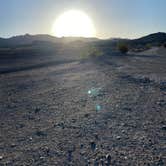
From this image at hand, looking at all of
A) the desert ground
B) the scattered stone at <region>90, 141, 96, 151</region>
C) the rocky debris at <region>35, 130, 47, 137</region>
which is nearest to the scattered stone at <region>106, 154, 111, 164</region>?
the desert ground

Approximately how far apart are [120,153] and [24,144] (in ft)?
8.82

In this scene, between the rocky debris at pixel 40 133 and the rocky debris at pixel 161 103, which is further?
the rocky debris at pixel 161 103

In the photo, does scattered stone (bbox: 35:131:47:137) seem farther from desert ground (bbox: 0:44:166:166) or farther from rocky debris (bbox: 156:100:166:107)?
rocky debris (bbox: 156:100:166:107)

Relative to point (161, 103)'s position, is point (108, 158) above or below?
below

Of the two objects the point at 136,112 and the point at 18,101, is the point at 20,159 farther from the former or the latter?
the point at 18,101

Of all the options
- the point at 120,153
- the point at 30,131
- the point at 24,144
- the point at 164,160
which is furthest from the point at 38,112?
the point at 164,160

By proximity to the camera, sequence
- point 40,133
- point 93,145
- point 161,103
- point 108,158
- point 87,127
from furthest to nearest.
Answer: point 161,103, point 87,127, point 40,133, point 93,145, point 108,158

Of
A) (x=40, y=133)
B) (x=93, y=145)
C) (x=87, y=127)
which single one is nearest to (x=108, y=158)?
(x=93, y=145)

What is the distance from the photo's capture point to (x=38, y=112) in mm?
11102

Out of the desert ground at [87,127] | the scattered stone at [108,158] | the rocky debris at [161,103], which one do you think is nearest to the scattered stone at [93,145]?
the desert ground at [87,127]

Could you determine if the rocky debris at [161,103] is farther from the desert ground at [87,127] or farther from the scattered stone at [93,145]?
the scattered stone at [93,145]

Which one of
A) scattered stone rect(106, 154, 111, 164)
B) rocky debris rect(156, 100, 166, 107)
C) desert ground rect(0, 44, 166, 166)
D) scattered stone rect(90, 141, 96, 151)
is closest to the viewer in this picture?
scattered stone rect(106, 154, 111, 164)

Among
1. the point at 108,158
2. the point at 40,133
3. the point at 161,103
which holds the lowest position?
the point at 40,133

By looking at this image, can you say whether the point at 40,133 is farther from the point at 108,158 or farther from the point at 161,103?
the point at 161,103
